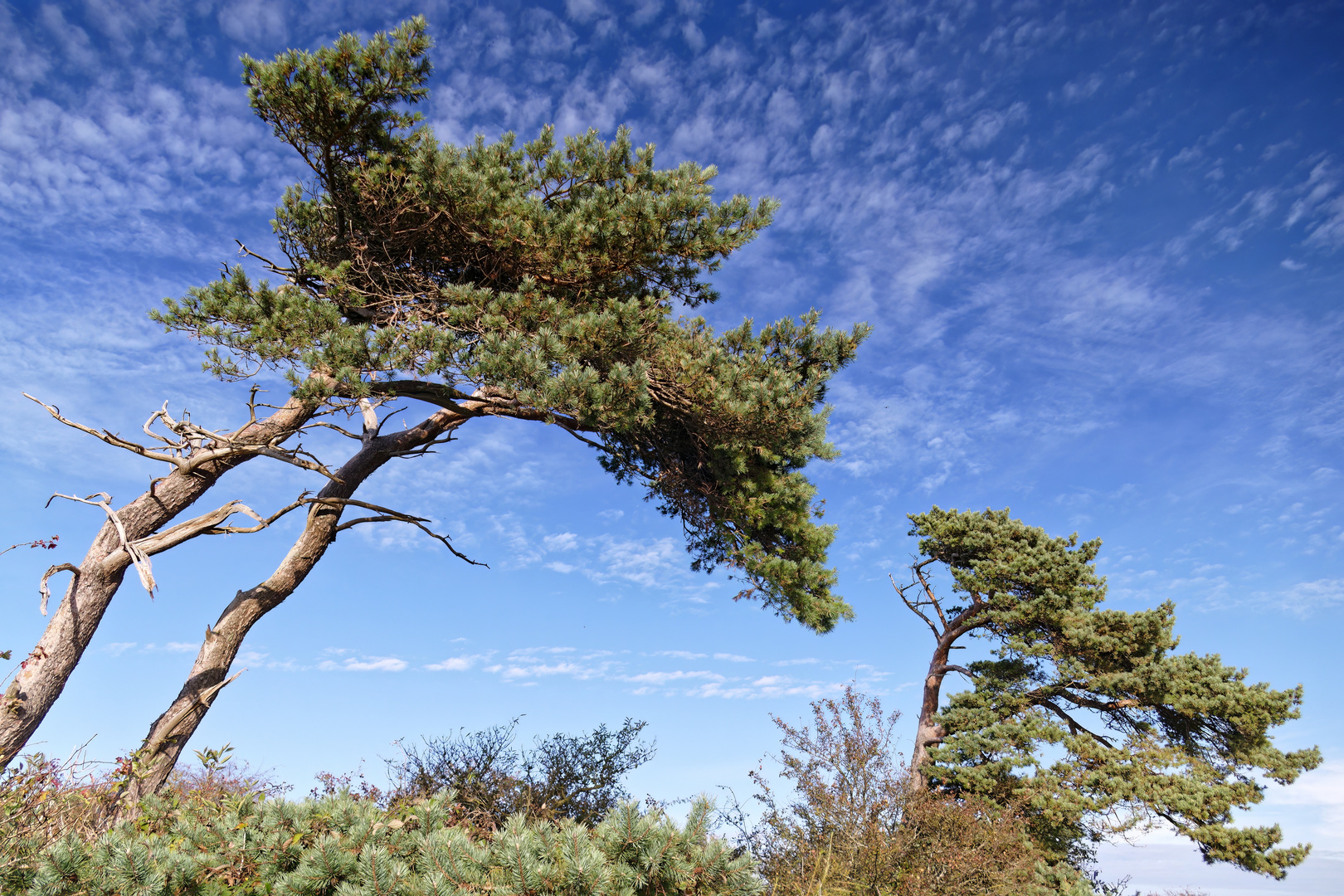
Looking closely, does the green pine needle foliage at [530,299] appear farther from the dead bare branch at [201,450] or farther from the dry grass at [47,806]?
the dry grass at [47,806]

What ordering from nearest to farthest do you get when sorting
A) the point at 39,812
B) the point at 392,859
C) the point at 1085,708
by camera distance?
the point at 392,859 < the point at 39,812 < the point at 1085,708

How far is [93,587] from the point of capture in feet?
20.6

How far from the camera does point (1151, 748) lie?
10.3 m

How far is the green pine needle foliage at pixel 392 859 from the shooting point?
9.24 feet

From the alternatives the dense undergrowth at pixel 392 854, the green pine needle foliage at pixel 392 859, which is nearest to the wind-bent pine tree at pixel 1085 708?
the dense undergrowth at pixel 392 854

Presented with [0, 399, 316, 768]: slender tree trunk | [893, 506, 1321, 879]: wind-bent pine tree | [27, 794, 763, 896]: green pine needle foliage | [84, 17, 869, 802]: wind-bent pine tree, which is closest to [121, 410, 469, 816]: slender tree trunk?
[84, 17, 869, 802]: wind-bent pine tree

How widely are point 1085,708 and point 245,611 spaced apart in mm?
11849

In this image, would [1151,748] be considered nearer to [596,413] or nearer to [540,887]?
[596,413]

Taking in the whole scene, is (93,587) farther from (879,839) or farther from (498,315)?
(879,839)

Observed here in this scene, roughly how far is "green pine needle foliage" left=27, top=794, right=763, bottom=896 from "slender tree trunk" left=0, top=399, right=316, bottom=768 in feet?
10.8

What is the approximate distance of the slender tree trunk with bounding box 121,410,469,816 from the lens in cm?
620

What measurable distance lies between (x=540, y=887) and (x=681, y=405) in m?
5.56

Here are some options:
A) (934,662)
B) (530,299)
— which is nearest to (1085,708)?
(934,662)

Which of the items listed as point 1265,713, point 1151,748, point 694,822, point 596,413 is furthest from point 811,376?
point 1265,713
